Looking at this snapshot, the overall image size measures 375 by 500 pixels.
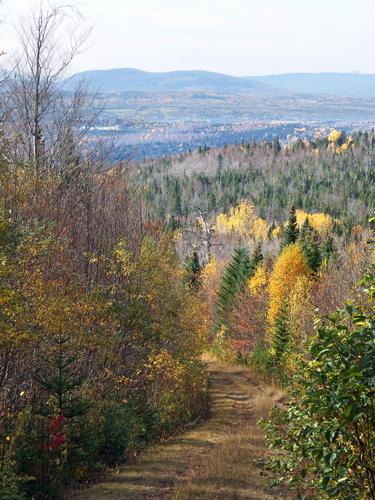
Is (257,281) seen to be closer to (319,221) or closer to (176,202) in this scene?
(319,221)

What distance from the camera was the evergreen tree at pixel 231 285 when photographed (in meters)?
51.3

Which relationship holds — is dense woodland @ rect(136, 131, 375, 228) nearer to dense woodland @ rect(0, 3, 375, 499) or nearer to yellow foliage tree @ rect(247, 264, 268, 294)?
yellow foliage tree @ rect(247, 264, 268, 294)

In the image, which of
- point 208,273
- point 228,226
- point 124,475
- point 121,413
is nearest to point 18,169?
point 121,413

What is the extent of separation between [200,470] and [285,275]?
30449 millimetres

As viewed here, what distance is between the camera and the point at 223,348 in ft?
153

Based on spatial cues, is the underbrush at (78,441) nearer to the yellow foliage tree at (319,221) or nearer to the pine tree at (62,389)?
the pine tree at (62,389)

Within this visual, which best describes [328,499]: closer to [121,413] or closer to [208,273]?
[121,413]

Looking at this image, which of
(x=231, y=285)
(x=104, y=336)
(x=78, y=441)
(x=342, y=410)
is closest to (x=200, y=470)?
(x=78, y=441)

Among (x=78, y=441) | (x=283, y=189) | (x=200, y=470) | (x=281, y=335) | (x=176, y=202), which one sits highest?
(x=78, y=441)

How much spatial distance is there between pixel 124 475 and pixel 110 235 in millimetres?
8714

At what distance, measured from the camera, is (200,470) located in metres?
14.5

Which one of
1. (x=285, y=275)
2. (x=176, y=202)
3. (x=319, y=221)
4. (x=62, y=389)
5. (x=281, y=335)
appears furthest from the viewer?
(x=176, y=202)

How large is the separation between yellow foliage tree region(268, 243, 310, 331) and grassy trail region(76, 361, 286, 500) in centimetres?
1932

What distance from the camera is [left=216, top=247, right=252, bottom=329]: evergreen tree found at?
168ft
